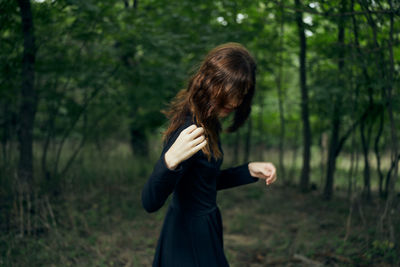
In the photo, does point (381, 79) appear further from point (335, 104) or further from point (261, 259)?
point (261, 259)

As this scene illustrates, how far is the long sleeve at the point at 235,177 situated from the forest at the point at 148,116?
154 centimetres

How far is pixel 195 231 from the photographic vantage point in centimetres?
164

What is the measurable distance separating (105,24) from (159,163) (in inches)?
145

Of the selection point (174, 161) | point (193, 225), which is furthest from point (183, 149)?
point (193, 225)

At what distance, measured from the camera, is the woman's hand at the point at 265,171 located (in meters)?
1.75

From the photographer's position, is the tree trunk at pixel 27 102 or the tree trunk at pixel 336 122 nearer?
the tree trunk at pixel 27 102

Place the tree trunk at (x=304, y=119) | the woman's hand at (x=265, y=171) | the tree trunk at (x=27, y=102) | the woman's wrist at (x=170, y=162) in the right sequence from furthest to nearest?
1. the tree trunk at (x=304, y=119)
2. the tree trunk at (x=27, y=102)
3. the woman's hand at (x=265, y=171)
4. the woman's wrist at (x=170, y=162)

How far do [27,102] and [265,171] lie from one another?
12.7ft

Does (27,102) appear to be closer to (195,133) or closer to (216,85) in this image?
(216,85)

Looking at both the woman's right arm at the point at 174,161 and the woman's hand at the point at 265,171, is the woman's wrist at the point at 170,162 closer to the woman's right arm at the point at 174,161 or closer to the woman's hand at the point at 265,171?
the woman's right arm at the point at 174,161

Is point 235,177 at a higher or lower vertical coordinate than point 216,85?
lower

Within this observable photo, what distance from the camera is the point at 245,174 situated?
190 cm

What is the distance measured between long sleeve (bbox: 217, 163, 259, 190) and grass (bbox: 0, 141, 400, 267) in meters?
2.11

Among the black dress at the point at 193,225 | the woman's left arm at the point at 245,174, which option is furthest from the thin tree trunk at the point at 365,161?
the black dress at the point at 193,225
